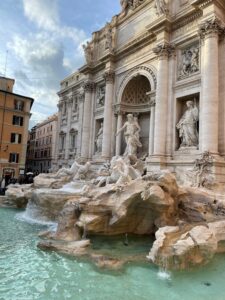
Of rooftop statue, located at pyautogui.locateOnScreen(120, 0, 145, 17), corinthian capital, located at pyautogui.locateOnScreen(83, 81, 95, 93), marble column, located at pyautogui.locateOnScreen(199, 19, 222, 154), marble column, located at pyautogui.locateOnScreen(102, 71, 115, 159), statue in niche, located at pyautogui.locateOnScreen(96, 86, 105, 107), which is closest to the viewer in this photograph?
marble column, located at pyautogui.locateOnScreen(199, 19, 222, 154)

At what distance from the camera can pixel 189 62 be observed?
14.2 meters

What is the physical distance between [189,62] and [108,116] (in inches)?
274

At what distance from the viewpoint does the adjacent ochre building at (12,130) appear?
28.4m

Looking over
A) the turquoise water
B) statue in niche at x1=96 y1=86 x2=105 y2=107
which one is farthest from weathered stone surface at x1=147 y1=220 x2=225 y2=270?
statue in niche at x1=96 y1=86 x2=105 y2=107

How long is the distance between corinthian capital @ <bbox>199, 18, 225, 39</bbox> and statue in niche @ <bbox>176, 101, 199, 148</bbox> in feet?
11.2

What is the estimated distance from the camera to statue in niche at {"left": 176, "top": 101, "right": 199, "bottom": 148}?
1349 cm

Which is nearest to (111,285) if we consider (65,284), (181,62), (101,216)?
(65,284)

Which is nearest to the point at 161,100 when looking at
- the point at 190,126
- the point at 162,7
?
the point at 190,126

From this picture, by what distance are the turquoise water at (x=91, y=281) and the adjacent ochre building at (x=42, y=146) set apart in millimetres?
33070

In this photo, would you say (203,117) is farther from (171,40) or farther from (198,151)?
(171,40)

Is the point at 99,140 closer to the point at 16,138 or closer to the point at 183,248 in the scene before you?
the point at 16,138

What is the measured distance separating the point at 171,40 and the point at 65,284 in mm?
13939

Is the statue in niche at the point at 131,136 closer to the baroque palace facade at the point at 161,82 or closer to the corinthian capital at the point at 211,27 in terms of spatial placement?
the baroque palace facade at the point at 161,82

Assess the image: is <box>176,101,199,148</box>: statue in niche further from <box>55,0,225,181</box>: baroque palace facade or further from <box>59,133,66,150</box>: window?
<box>59,133,66,150</box>: window
